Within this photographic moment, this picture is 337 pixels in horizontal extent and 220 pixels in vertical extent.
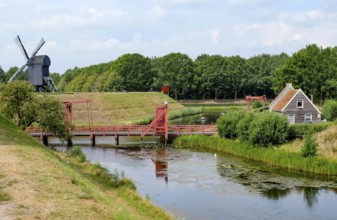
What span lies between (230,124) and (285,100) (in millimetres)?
10709

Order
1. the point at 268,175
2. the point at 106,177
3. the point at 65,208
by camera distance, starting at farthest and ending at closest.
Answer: the point at 268,175, the point at 106,177, the point at 65,208

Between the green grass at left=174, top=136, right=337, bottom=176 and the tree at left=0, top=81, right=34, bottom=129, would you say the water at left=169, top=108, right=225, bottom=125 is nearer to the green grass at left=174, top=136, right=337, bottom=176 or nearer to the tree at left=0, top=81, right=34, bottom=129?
the green grass at left=174, top=136, right=337, bottom=176

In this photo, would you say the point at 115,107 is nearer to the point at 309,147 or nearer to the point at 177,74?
the point at 177,74

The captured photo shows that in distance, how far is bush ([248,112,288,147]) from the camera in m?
36.9

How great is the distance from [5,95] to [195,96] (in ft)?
284

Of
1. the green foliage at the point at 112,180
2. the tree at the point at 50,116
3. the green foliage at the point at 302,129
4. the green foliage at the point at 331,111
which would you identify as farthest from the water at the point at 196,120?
the green foliage at the point at 112,180

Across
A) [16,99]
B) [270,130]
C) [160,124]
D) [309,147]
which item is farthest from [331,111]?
[16,99]

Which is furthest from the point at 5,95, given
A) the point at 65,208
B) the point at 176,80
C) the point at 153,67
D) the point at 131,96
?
the point at 153,67

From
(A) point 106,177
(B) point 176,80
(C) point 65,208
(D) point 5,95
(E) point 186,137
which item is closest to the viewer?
(C) point 65,208

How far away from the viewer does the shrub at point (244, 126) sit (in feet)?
129

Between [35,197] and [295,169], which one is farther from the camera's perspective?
[295,169]

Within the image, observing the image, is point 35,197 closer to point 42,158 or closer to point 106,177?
point 42,158

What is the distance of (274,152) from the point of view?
35438 millimetres

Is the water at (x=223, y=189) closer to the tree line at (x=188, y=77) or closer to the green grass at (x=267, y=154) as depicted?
the green grass at (x=267, y=154)
